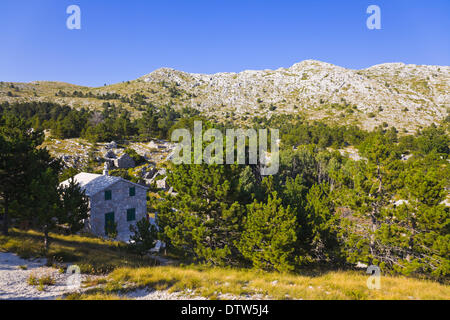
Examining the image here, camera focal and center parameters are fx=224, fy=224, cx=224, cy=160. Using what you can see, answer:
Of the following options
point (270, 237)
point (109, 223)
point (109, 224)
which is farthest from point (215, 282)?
point (109, 224)

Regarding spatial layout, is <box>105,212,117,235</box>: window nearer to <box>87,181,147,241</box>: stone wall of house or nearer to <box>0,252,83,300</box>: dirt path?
<box>87,181,147,241</box>: stone wall of house

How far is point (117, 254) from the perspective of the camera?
59.1 feet

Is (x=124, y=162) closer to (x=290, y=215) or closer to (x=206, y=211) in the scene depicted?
(x=206, y=211)

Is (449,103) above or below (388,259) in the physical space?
above

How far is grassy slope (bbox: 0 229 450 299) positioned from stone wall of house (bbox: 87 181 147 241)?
8.03 metres

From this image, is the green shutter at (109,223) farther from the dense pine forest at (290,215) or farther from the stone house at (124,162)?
the stone house at (124,162)

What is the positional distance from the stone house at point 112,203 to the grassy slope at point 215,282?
318 inches

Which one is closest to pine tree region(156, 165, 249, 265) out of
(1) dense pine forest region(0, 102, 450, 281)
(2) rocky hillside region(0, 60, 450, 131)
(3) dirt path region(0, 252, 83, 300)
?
(1) dense pine forest region(0, 102, 450, 281)

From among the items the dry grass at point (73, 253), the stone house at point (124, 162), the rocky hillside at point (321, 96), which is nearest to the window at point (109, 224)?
the dry grass at point (73, 253)

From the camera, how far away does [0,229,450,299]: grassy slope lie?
10.4m

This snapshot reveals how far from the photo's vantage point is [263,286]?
11359mm
